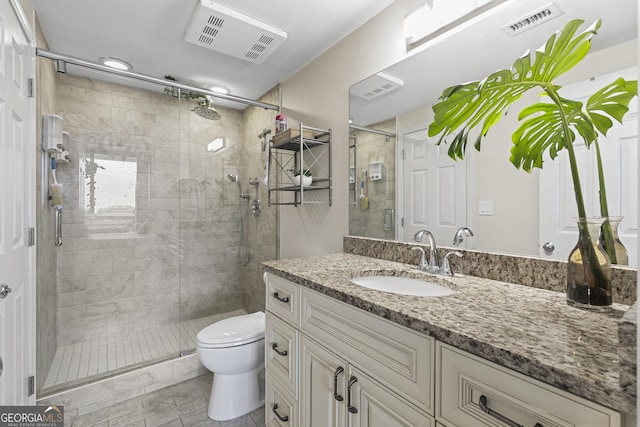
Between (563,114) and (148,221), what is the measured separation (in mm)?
3107

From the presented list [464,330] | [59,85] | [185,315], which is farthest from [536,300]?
[59,85]

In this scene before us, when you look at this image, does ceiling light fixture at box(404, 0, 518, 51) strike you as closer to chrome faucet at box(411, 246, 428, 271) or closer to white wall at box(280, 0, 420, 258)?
white wall at box(280, 0, 420, 258)

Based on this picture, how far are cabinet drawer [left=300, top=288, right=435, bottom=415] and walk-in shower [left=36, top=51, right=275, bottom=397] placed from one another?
1.73 metres

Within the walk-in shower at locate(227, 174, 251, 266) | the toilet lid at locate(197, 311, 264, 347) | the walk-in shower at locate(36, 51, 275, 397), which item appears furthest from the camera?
the walk-in shower at locate(227, 174, 251, 266)

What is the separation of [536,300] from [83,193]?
3.22 m

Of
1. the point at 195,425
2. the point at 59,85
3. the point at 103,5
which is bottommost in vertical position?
the point at 195,425

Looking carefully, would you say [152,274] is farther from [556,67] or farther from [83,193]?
[556,67]

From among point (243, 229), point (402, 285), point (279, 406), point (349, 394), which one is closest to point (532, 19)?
point (402, 285)

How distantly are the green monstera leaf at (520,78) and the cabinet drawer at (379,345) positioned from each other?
704 millimetres

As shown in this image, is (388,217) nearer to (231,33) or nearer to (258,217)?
(231,33)

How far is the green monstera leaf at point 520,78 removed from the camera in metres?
0.83

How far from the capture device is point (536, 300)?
92 cm

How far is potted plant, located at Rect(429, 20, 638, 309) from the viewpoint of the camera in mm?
816

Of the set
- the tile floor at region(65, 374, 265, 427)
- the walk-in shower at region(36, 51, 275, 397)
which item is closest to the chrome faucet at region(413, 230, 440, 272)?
the tile floor at region(65, 374, 265, 427)
